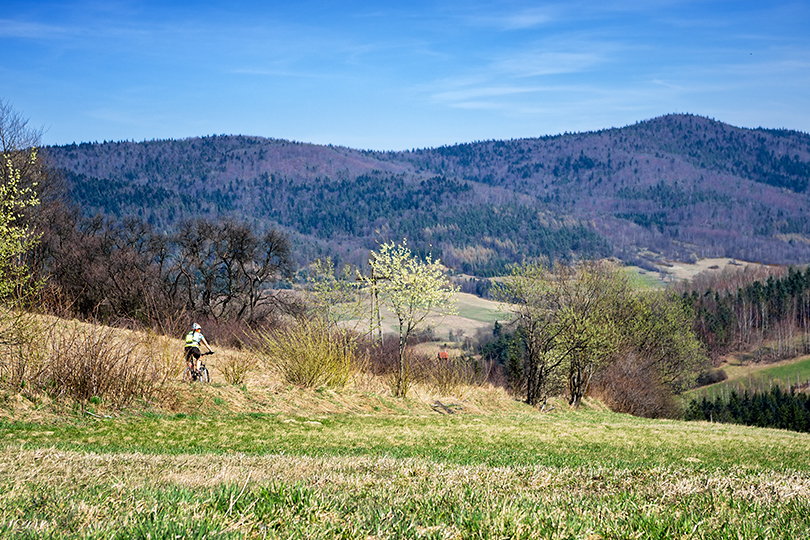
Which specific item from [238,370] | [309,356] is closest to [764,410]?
[309,356]

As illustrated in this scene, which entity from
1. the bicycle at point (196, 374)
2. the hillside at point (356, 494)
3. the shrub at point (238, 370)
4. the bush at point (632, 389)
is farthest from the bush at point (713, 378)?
the hillside at point (356, 494)

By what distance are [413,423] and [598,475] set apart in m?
11.7

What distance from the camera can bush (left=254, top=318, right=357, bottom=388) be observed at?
69.9 ft

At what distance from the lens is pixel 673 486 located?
20.5 ft

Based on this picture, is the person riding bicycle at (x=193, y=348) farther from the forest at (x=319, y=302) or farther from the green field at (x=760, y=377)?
the green field at (x=760, y=377)

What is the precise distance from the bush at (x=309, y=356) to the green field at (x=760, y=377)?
95.8m

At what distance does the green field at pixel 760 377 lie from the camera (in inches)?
4322

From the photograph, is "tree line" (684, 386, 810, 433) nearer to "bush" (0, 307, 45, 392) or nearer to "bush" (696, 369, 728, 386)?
"bush" (696, 369, 728, 386)

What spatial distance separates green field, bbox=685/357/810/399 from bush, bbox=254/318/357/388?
314ft

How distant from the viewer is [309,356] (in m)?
21.2

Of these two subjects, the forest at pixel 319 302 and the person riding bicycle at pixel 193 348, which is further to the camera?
the forest at pixel 319 302

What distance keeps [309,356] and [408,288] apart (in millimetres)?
9357

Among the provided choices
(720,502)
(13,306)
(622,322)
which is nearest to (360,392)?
(13,306)

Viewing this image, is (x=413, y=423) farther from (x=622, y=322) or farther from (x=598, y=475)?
(x=622, y=322)
